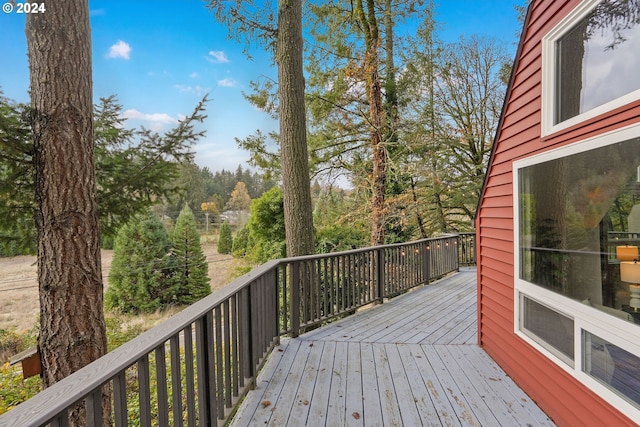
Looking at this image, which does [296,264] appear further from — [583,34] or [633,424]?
[583,34]

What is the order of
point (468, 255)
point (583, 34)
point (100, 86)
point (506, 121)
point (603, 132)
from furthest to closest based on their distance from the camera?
point (468, 255)
point (100, 86)
point (506, 121)
point (583, 34)
point (603, 132)

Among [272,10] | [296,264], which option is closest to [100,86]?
[272,10]

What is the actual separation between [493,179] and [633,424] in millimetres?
2086

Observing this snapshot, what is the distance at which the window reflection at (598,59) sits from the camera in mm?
1525

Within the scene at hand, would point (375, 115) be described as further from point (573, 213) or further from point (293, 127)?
point (573, 213)

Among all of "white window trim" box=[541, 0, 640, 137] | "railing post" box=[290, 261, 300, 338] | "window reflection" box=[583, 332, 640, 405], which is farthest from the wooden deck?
"white window trim" box=[541, 0, 640, 137]

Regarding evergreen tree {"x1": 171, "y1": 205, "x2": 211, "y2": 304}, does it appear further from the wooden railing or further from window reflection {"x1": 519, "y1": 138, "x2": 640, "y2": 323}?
window reflection {"x1": 519, "y1": 138, "x2": 640, "y2": 323}

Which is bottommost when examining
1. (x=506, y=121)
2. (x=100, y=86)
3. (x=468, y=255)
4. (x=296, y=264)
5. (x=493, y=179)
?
(x=468, y=255)

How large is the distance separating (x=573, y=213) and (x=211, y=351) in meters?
2.35

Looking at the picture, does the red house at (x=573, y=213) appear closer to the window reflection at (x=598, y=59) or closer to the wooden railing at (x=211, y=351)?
the window reflection at (x=598, y=59)

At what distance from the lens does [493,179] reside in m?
3.05

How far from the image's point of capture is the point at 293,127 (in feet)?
14.7

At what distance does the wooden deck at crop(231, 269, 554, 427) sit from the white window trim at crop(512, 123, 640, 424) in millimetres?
534

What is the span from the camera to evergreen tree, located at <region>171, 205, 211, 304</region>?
48.6 ft
